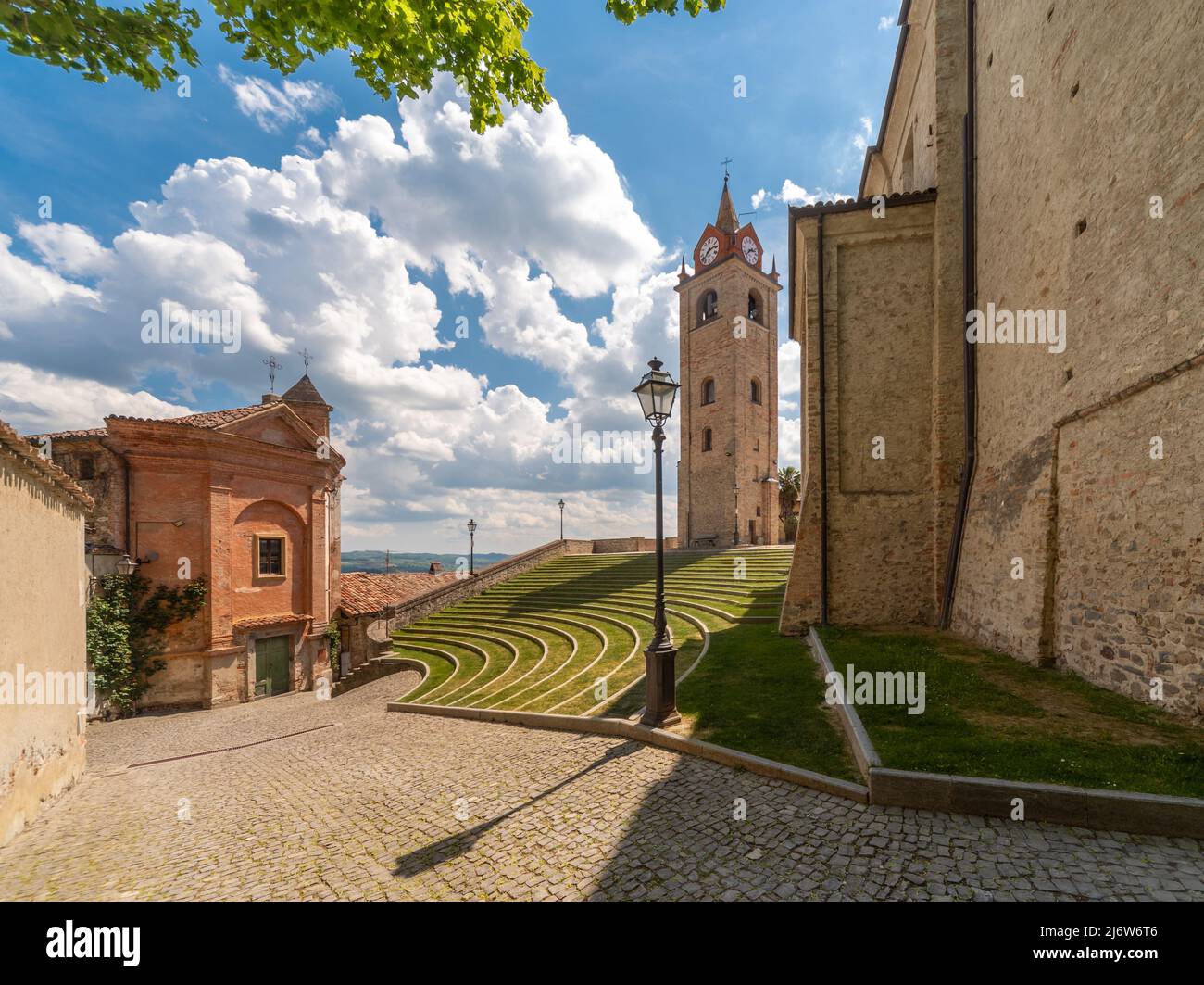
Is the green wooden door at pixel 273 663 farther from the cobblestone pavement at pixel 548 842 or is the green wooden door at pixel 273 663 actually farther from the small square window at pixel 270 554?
the cobblestone pavement at pixel 548 842

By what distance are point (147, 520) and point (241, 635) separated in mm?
4650

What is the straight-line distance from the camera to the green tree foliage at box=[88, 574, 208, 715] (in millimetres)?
13891

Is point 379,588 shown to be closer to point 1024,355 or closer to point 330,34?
point 330,34

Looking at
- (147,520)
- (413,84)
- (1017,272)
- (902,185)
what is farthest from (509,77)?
(147,520)

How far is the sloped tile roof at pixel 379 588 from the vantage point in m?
20.8

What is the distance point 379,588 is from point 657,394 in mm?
21236

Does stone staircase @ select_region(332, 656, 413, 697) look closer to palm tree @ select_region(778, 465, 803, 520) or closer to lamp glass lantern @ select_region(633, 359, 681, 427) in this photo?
lamp glass lantern @ select_region(633, 359, 681, 427)

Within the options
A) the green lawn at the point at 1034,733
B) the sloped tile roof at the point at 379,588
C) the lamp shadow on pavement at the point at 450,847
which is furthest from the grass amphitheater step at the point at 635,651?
the lamp shadow on pavement at the point at 450,847

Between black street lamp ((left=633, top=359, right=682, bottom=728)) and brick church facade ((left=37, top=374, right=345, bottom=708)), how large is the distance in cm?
1597

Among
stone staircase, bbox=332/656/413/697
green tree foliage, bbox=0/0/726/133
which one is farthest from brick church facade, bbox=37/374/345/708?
green tree foliage, bbox=0/0/726/133

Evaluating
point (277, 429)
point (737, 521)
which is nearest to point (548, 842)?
point (277, 429)

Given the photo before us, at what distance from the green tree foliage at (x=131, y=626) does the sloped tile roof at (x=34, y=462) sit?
783 centimetres

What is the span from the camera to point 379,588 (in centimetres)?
2375
